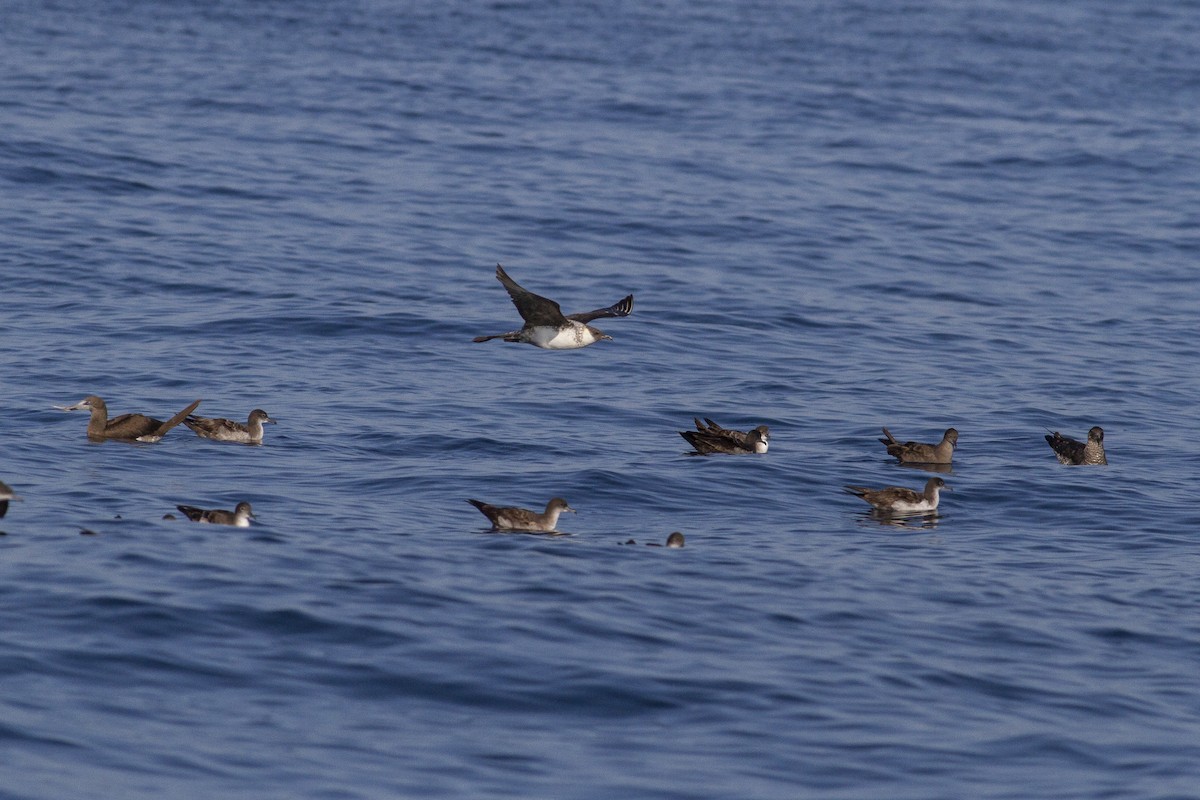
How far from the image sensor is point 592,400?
22.4 metres

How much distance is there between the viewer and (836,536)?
16.7 m

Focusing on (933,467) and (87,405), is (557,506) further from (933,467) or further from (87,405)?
(87,405)

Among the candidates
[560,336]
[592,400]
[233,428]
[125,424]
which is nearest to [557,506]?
[560,336]

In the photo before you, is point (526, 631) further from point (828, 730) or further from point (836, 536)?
point (836, 536)

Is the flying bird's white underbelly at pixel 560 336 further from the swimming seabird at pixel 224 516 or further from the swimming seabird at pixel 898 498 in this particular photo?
the swimming seabird at pixel 224 516

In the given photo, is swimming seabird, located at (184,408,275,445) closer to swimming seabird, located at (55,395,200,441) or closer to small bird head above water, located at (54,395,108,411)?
swimming seabird, located at (55,395,200,441)

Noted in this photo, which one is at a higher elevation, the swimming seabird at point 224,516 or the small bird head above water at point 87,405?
the small bird head above water at point 87,405

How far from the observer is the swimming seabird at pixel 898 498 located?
17.5 meters

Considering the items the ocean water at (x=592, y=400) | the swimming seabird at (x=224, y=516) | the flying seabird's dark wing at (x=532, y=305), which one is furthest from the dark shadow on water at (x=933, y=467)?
the swimming seabird at (x=224, y=516)

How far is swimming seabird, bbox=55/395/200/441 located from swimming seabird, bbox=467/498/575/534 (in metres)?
5.09

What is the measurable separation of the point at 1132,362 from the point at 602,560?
13.4 metres

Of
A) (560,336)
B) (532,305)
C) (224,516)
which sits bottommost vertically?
(224,516)

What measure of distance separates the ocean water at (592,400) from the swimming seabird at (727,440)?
30 centimetres

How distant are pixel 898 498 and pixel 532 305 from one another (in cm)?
463
